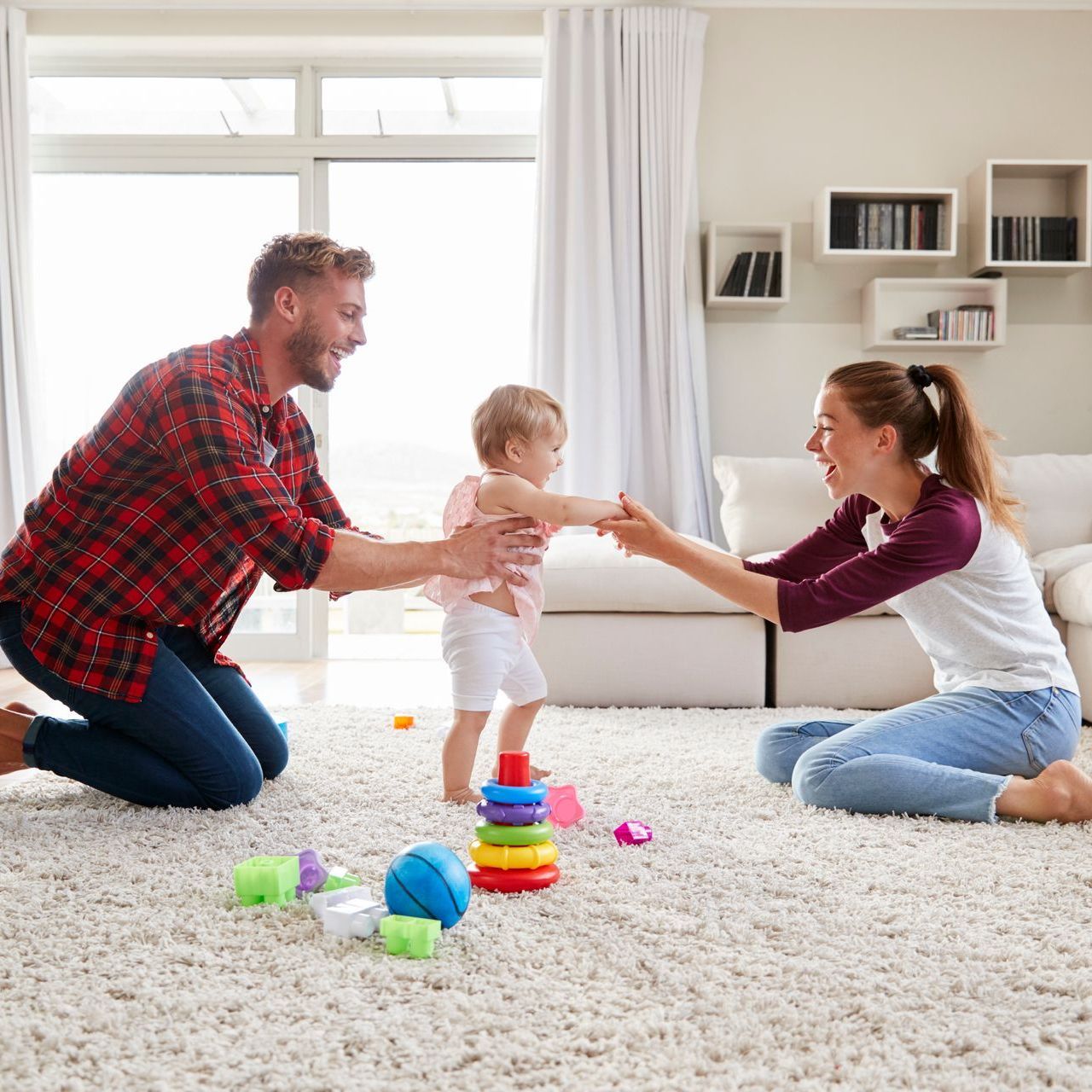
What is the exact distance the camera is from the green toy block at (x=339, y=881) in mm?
1480

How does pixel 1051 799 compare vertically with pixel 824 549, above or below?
below

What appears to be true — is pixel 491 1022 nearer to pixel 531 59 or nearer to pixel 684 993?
pixel 684 993

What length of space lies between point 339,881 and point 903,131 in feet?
13.3

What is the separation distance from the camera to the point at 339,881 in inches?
58.5

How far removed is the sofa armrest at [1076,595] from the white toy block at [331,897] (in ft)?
7.19

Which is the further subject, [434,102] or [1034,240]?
[434,102]

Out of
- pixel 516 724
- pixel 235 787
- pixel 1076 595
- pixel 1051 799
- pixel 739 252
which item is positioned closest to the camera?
pixel 1051 799

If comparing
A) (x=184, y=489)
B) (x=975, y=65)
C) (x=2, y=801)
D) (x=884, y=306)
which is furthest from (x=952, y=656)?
(x=975, y=65)

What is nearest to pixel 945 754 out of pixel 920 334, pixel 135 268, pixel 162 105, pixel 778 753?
pixel 778 753

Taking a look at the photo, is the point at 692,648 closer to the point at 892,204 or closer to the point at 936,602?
the point at 936,602

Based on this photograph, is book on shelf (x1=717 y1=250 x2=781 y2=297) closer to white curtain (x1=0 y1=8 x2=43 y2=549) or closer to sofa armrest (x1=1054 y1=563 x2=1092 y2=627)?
sofa armrest (x1=1054 y1=563 x2=1092 y2=627)

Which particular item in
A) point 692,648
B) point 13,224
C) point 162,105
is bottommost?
point 692,648

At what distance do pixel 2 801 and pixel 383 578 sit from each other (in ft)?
2.86

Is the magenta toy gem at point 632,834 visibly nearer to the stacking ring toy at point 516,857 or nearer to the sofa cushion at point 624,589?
the stacking ring toy at point 516,857
